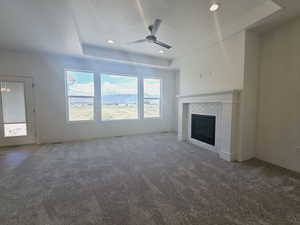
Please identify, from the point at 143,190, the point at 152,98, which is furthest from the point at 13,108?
the point at 143,190

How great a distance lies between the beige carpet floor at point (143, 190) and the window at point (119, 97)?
2.23 metres

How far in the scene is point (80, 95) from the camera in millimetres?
5000

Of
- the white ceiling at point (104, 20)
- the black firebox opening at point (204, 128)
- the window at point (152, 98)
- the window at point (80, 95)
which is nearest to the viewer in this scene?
the white ceiling at point (104, 20)

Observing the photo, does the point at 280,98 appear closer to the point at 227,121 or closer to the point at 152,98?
the point at 227,121

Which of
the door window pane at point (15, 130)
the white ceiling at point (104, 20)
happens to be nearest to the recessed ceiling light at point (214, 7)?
the white ceiling at point (104, 20)

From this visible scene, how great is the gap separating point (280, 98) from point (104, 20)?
3.89 m

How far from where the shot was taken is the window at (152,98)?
602 centimetres

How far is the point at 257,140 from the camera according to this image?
11.0 ft

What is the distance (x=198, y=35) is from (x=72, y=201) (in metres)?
4.16

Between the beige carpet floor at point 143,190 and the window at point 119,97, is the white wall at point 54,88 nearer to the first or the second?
the window at point 119,97

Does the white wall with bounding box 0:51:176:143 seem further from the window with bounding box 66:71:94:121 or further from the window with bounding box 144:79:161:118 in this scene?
the window with bounding box 144:79:161:118

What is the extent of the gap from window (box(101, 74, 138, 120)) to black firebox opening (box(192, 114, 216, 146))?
2.39 m

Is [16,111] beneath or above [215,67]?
beneath

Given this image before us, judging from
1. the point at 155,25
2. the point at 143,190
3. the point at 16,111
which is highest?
the point at 155,25
